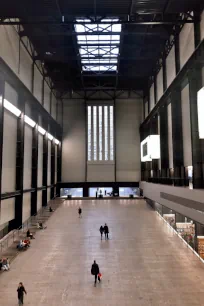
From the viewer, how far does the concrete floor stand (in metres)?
12.3

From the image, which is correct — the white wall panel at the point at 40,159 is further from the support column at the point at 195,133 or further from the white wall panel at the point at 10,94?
the support column at the point at 195,133

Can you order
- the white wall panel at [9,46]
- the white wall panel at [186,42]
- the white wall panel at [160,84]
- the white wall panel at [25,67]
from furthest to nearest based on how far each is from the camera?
the white wall panel at [160,84] < the white wall panel at [25,67] < the white wall panel at [186,42] < the white wall panel at [9,46]

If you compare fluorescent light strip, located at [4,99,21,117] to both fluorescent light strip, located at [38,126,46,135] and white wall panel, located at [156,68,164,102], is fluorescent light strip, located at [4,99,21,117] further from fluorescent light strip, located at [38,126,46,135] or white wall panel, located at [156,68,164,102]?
white wall panel, located at [156,68,164,102]

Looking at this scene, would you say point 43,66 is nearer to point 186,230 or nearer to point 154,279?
point 186,230

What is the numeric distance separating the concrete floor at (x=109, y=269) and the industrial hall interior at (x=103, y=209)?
0.25 ft

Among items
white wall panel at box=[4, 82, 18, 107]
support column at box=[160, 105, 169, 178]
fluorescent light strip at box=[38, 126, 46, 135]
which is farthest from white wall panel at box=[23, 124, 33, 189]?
support column at box=[160, 105, 169, 178]

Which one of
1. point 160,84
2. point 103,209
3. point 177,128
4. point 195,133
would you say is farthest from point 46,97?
point 195,133

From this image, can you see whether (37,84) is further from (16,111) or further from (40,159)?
(16,111)

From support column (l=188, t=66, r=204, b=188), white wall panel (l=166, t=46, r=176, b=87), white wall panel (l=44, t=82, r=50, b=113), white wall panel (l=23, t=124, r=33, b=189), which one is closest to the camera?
support column (l=188, t=66, r=204, b=188)

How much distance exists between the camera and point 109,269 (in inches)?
624

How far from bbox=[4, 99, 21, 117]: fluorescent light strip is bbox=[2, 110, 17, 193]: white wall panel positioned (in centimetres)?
39

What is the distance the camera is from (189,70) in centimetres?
2323

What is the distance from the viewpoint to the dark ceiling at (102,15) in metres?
20.2

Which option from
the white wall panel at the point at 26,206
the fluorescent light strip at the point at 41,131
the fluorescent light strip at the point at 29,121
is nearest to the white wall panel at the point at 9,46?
the fluorescent light strip at the point at 29,121
